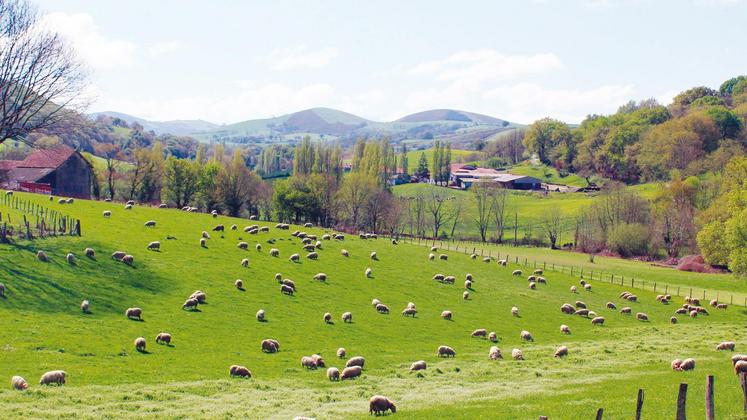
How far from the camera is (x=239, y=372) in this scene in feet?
99.3

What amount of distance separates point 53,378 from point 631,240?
11035cm

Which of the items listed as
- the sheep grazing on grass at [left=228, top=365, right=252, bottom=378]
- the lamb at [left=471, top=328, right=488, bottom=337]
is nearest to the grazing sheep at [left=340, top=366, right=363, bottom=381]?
the sheep grazing on grass at [left=228, top=365, right=252, bottom=378]

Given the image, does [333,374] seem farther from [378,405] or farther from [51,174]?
[51,174]

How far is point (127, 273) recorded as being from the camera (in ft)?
154

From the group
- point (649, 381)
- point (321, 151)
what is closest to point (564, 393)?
point (649, 381)

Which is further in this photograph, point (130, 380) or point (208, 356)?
point (208, 356)

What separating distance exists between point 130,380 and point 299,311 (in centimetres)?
1889

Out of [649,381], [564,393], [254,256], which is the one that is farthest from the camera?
[254,256]

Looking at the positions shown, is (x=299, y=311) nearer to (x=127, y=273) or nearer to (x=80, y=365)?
(x=127, y=273)

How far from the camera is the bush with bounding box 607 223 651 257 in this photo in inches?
4668

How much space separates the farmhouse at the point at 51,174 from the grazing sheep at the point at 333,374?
7413 centimetres

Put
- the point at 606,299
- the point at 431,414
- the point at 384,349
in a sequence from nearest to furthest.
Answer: the point at 431,414 < the point at 384,349 < the point at 606,299

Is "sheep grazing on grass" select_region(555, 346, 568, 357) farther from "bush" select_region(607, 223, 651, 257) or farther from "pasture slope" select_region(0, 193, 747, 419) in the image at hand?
"bush" select_region(607, 223, 651, 257)

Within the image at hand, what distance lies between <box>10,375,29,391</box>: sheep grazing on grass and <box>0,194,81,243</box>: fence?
27561 mm
